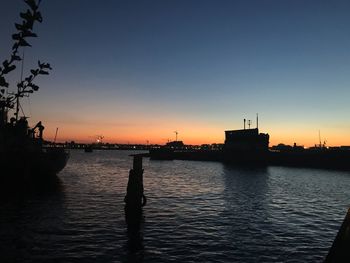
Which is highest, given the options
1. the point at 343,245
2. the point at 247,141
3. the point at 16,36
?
the point at 247,141

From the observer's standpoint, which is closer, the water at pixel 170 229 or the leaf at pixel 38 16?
the leaf at pixel 38 16

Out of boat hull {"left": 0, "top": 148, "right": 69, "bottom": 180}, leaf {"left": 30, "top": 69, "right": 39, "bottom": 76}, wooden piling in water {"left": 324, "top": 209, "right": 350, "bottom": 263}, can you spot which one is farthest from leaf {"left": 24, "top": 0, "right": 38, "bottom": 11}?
boat hull {"left": 0, "top": 148, "right": 69, "bottom": 180}

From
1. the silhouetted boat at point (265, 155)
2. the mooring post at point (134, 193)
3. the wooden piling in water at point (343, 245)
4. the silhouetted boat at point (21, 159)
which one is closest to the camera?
the wooden piling in water at point (343, 245)

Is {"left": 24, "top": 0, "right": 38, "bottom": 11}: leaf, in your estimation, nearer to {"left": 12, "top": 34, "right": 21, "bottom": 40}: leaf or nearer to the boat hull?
{"left": 12, "top": 34, "right": 21, "bottom": 40}: leaf

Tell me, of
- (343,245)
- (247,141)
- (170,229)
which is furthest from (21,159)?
(247,141)

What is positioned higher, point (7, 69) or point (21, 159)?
point (7, 69)

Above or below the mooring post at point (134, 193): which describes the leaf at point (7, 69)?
above

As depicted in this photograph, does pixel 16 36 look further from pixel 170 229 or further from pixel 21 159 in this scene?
pixel 21 159

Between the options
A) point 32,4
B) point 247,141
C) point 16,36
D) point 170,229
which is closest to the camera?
point 32,4

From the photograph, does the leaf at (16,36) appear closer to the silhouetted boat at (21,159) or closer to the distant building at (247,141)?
the silhouetted boat at (21,159)

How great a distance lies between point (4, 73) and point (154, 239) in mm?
18142

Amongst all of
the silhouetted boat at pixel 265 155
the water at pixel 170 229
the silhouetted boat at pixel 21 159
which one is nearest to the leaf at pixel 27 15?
the water at pixel 170 229

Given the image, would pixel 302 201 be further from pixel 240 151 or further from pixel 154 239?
pixel 240 151

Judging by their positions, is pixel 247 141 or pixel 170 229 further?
pixel 247 141
